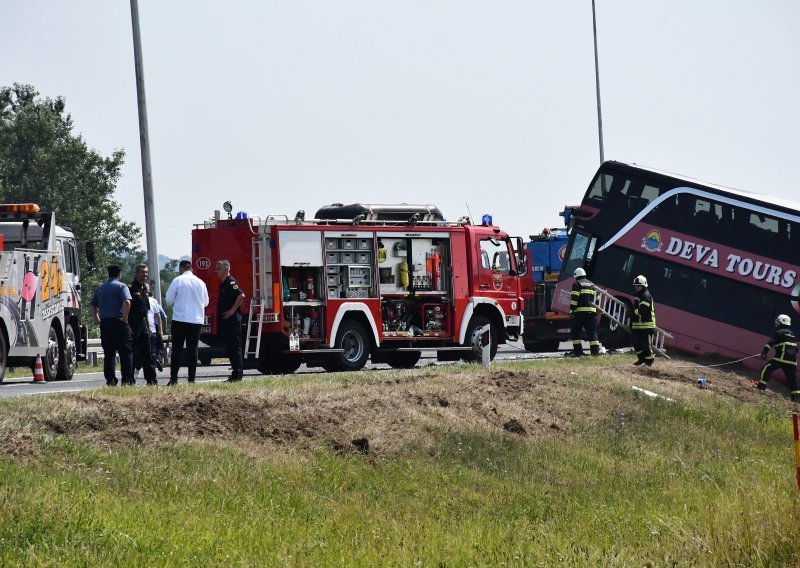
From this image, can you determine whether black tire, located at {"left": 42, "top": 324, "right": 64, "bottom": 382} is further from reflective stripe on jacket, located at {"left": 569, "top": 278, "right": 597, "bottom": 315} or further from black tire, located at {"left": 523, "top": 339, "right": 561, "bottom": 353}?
black tire, located at {"left": 523, "top": 339, "right": 561, "bottom": 353}

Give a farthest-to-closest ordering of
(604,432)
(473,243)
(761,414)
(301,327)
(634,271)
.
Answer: (634,271) → (473,243) → (301,327) → (761,414) → (604,432)

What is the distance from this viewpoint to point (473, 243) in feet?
80.8

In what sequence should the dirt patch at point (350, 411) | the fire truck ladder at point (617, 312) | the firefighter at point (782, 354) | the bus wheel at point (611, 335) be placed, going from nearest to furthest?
the dirt patch at point (350, 411) < the firefighter at point (782, 354) < the fire truck ladder at point (617, 312) < the bus wheel at point (611, 335)

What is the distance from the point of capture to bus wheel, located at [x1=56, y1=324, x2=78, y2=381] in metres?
23.5

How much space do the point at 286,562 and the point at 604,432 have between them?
30.4 feet

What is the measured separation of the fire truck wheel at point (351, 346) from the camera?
2255 centimetres

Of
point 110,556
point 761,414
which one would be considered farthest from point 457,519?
point 761,414

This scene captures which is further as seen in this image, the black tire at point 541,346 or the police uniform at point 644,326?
the black tire at point 541,346

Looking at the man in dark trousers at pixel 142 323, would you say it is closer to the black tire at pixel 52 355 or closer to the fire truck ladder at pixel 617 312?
the black tire at pixel 52 355

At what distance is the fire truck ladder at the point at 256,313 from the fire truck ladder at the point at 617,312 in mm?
8319

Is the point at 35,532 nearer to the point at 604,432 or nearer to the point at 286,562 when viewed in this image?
the point at 286,562

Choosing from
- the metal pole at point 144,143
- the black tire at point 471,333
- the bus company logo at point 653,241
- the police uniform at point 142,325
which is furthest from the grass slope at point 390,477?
the metal pole at point 144,143

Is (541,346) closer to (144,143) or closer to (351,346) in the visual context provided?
(351,346)

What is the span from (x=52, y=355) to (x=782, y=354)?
1331 centimetres
